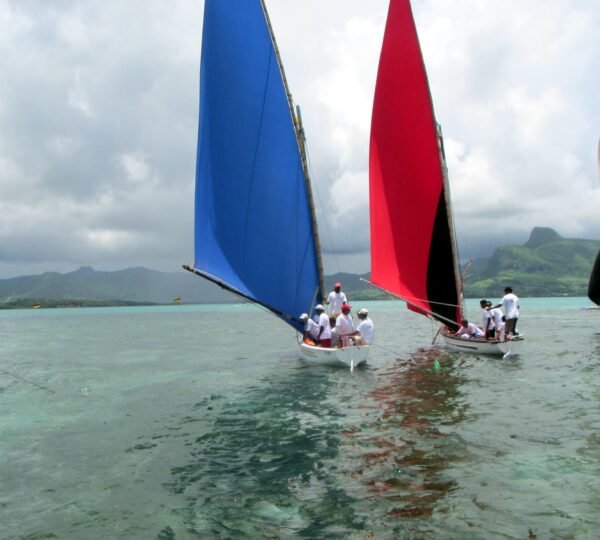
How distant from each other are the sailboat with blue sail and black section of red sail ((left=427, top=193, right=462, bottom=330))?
6.82m

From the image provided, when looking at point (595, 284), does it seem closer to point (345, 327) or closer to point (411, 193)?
point (345, 327)

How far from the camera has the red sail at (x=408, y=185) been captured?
25.8 metres

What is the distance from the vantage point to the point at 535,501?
7.64m

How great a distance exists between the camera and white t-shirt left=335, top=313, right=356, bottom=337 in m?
22.3

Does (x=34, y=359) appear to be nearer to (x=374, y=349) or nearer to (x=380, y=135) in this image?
(x=374, y=349)

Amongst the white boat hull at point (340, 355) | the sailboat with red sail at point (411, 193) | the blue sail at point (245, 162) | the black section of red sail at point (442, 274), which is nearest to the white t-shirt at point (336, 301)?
the white boat hull at point (340, 355)

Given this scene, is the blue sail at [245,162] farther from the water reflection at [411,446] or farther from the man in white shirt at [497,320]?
the man in white shirt at [497,320]

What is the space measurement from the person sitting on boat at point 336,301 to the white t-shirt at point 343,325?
1.33 m

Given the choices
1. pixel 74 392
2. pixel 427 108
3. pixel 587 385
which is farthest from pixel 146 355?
pixel 587 385

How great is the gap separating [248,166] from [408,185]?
28.9 feet

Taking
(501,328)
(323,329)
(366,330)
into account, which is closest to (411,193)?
(501,328)

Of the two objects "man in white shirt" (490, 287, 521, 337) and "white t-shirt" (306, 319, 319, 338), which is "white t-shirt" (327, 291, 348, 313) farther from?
"man in white shirt" (490, 287, 521, 337)

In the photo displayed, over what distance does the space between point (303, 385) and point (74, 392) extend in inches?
361

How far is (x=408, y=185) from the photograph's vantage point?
87.6ft
